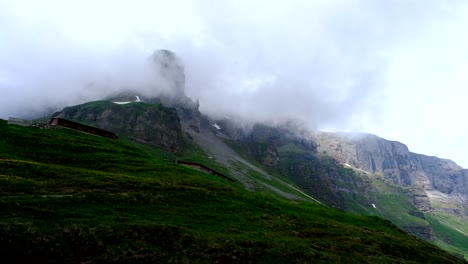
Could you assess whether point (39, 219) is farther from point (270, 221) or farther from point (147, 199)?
point (270, 221)

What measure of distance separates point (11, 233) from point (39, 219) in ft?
15.9

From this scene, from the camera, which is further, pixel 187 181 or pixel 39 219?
pixel 187 181

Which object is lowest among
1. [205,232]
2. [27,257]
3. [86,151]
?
[27,257]

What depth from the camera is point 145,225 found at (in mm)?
44094

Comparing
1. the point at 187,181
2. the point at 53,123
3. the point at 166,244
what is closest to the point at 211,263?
the point at 166,244

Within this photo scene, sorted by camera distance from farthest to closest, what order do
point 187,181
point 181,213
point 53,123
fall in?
1. point 53,123
2. point 187,181
3. point 181,213

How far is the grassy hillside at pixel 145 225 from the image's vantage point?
37469 millimetres

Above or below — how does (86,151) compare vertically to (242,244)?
above

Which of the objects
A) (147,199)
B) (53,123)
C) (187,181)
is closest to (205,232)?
(147,199)

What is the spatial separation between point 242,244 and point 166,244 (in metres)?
9.67

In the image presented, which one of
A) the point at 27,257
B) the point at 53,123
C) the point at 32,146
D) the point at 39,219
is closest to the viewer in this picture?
the point at 27,257

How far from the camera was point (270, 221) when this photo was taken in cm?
6378

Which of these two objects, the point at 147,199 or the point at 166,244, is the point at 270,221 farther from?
the point at 166,244

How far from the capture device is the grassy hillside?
3747cm
